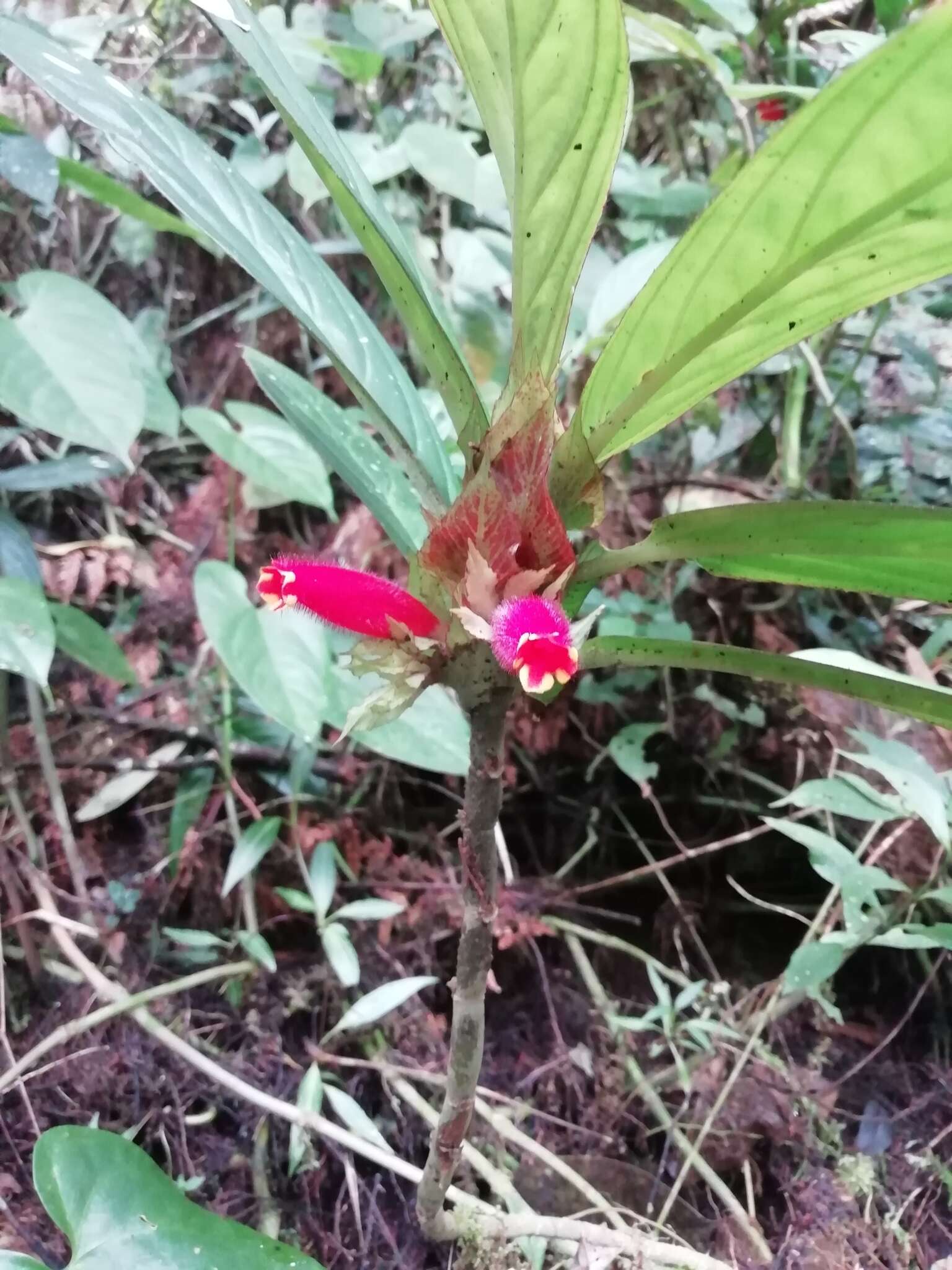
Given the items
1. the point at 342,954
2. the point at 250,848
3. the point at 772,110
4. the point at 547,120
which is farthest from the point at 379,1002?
the point at 772,110

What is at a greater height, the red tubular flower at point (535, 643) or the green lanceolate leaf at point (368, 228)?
the green lanceolate leaf at point (368, 228)

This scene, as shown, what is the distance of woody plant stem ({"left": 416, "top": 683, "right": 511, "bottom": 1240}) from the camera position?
42cm

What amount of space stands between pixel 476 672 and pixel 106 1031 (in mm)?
663

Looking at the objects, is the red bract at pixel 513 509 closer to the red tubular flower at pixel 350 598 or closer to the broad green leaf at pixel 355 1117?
the red tubular flower at pixel 350 598

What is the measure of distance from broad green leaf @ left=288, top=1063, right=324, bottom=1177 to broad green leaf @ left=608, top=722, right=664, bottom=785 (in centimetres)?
43

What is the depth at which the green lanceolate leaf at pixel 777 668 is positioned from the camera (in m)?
0.36

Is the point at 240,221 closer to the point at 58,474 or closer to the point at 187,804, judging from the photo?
the point at 58,474

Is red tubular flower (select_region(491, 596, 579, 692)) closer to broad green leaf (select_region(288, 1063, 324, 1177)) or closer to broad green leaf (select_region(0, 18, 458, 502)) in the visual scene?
broad green leaf (select_region(0, 18, 458, 502))

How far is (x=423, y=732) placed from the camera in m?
0.81

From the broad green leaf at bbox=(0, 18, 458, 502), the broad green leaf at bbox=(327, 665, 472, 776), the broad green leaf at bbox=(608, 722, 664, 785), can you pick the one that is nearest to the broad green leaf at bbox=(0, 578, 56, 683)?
the broad green leaf at bbox=(327, 665, 472, 776)

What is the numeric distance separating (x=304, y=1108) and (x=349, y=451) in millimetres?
555

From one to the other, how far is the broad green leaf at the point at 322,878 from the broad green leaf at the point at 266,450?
37 centimetres

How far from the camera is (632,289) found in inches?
35.9

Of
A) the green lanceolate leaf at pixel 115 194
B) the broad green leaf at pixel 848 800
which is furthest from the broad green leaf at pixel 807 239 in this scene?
the green lanceolate leaf at pixel 115 194
